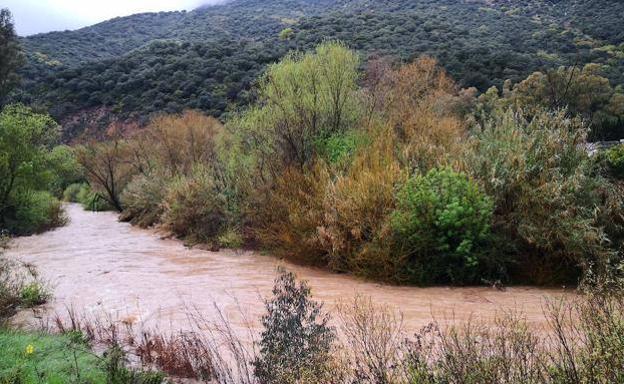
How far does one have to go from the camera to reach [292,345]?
5062 mm

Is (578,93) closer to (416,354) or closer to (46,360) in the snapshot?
(416,354)

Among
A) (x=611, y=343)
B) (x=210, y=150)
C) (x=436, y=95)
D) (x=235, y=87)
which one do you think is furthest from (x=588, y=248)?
(x=235, y=87)

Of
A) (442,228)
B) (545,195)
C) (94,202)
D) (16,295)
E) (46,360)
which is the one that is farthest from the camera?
(94,202)

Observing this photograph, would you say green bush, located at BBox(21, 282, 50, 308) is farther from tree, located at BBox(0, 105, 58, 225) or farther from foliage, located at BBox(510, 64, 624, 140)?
foliage, located at BBox(510, 64, 624, 140)

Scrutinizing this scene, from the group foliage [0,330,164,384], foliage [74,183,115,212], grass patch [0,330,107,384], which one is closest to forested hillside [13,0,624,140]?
foliage [74,183,115,212]

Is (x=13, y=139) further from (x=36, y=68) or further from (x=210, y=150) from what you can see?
(x=36, y=68)

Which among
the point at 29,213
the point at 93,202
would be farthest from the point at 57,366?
the point at 93,202

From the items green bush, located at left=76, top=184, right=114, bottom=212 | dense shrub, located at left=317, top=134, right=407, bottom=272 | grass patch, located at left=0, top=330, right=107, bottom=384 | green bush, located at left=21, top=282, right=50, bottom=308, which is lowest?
green bush, located at left=76, top=184, right=114, bottom=212

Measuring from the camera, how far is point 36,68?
214 ft

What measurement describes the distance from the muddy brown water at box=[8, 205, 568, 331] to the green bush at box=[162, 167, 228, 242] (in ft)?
4.46

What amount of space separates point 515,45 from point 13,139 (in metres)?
46.5

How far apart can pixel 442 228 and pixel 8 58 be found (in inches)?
1788

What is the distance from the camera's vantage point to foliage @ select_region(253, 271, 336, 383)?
438 cm

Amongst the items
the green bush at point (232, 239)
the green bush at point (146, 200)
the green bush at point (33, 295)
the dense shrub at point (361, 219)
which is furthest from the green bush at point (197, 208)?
the green bush at point (33, 295)
